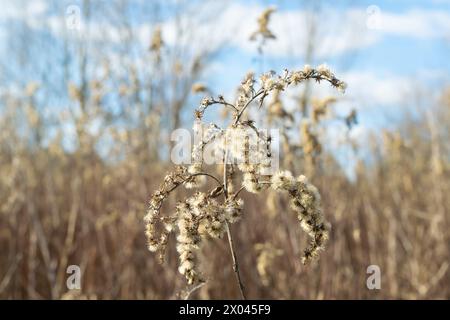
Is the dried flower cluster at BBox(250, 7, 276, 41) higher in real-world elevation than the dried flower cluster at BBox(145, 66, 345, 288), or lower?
higher

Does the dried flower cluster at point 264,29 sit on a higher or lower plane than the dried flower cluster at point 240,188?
higher

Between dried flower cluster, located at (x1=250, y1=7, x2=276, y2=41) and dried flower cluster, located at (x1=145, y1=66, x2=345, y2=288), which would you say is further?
dried flower cluster, located at (x1=250, y1=7, x2=276, y2=41)

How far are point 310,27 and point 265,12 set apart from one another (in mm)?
5994

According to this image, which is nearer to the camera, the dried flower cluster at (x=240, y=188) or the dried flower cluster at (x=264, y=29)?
the dried flower cluster at (x=240, y=188)

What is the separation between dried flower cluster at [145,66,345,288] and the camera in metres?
1.24

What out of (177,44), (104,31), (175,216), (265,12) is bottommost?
(175,216)

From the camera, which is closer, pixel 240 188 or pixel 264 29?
pixel 240 188

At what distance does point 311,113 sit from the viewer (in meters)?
3.04

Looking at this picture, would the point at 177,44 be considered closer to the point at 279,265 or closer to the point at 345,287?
the point at 279,265

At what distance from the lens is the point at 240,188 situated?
127 cm

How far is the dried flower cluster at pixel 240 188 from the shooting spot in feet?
4.07

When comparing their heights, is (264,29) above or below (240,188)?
above
